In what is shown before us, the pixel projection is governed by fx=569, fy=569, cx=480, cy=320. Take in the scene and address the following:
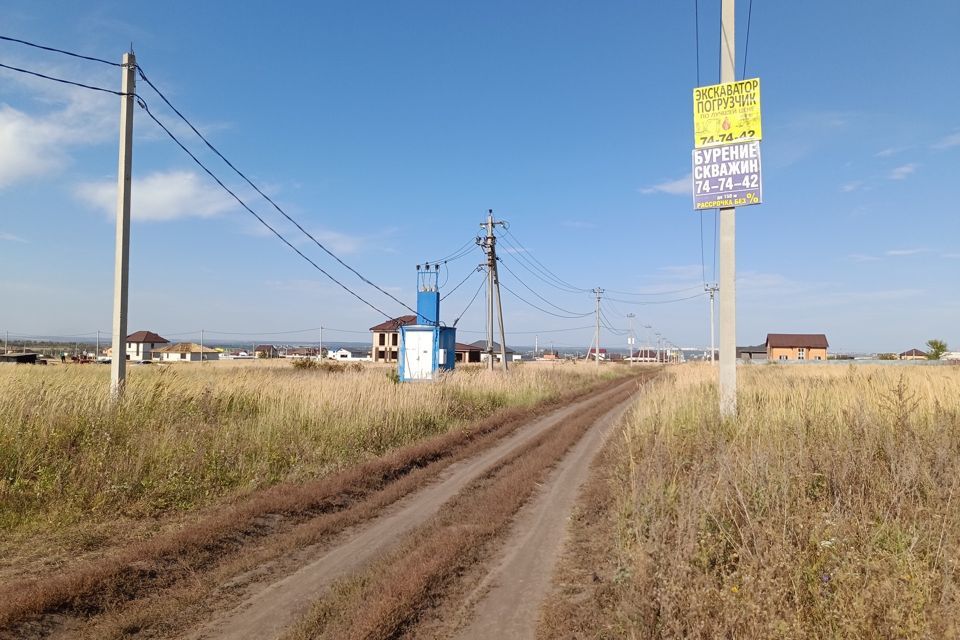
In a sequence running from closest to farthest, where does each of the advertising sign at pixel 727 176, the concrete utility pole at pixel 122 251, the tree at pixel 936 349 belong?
the advertising sign at pixel 727 176
the concrete utility pole at pixel 122 251
the tree at pixel 936 349

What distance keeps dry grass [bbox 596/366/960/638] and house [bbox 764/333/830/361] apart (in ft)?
348

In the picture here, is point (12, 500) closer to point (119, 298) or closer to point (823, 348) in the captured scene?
point (119, 298)

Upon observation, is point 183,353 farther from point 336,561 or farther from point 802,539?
point 802,539

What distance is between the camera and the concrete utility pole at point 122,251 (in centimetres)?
1047

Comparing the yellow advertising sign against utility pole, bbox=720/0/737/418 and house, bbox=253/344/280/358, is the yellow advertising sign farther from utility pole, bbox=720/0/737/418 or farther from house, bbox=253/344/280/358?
house, bbox=253/344/280/358

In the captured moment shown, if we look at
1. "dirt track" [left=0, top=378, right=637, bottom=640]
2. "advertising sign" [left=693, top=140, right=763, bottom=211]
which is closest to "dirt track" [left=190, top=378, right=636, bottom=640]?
"dirt track" [left=0, top=378, right=637, bottom=640]

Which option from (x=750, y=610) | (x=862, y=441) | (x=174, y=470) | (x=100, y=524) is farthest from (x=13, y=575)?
(x=862, y=441)

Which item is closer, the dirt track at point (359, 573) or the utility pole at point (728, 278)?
the dirt track at point (359, 573)

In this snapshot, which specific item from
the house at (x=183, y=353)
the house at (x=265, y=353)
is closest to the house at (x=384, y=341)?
the house at (x=265, y=353)

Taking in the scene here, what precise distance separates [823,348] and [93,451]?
385 ft

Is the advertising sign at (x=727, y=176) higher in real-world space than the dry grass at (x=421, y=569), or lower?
higher

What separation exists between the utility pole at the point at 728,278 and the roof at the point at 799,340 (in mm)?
107965

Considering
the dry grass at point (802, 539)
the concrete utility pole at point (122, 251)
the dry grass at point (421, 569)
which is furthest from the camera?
the concrete utility pole at point (122, 251)

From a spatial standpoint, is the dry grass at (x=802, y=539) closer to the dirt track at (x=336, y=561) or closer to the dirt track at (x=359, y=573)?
the dirt track at (x=359, y=573)
